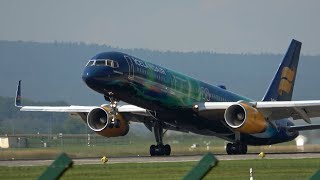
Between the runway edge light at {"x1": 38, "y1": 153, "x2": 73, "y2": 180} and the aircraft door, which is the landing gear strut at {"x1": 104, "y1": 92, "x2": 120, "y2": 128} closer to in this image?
the aircraft door

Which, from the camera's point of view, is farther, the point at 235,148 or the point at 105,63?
the point at 235,148

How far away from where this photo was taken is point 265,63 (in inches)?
6590

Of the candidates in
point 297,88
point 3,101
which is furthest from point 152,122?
point 297,88

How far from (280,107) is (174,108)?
16.3 ft

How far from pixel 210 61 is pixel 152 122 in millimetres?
135701

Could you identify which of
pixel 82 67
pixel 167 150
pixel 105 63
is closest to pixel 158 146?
pixel 167 150

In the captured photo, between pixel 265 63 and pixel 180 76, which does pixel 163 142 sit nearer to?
pixel 180 76

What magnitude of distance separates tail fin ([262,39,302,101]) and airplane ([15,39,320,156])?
735 millimetres

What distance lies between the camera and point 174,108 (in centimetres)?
4684

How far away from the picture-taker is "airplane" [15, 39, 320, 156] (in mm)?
44250

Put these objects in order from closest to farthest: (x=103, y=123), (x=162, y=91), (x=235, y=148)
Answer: (x=162, y=91), (x=235, y=148), (x=103, y=123)

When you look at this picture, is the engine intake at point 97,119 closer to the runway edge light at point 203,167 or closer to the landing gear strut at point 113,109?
the landing gear strut at point 113,109

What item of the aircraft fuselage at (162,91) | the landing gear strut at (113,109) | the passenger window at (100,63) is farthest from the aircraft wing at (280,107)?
the passenger window at (100,63)

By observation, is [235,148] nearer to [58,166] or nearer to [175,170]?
[175,170]
